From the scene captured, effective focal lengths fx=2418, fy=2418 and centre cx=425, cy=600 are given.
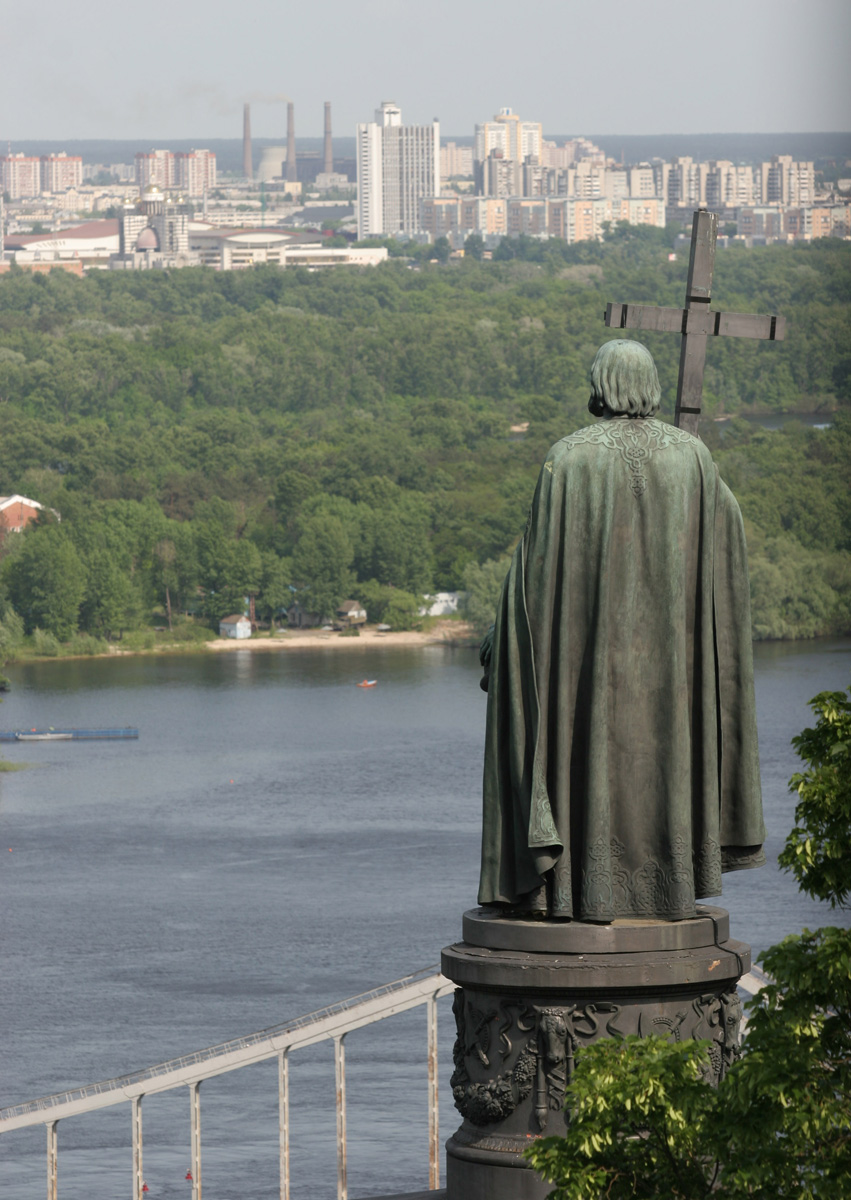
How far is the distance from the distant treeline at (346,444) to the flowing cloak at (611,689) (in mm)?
35398

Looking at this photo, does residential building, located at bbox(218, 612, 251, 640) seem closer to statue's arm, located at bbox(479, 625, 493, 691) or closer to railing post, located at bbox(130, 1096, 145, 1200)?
railing post, located at bbox(130, 1096, 145, 1200)

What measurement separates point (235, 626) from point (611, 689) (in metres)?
55.6

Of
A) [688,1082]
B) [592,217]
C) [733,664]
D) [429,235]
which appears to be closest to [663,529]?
[733,664]

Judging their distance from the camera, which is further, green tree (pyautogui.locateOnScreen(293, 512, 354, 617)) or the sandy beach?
green tree (pyautogui.locateOnScreen(293, 512, 354, 617))

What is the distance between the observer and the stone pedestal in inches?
166

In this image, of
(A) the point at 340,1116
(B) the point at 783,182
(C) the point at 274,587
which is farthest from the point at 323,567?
(B) the point at 783,182

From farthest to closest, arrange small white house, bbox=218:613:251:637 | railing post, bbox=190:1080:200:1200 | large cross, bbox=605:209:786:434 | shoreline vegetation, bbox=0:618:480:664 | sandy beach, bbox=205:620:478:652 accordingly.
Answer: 1. small white house, bbox=218:613:251:637
2. sandy beach, bbox=205:620:478:652
3. shoreline vegetation, bbox=0:618:480:664
4. railing post, bbox=190:1080:200:1200
5. large cross, bbox=605:209:786:434

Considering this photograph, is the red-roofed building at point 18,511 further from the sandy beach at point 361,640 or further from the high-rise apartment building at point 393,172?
the high-rise apartment building at point 393,172

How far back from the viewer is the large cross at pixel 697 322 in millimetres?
4793

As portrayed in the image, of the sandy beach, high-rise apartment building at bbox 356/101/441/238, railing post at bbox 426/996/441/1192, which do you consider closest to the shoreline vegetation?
the sandy beach

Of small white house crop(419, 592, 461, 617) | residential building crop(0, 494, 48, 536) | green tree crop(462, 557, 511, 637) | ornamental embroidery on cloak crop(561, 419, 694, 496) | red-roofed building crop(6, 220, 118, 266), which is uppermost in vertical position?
ornamental embroidery on cloak crop(561, 419, 694, 496)

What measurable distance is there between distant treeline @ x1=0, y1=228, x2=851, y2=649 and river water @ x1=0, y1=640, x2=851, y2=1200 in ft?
10.9

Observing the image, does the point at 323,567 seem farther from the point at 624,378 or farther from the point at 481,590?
the point at 624,378

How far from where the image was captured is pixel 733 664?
445 centimetres
